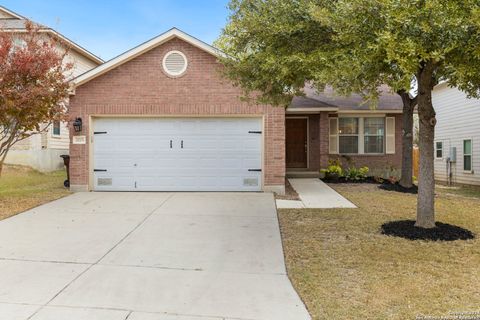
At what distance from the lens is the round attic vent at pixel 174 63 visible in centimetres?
1121

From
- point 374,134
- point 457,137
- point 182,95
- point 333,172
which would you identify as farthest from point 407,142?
point 182,95

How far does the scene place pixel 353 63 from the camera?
4.87 meters

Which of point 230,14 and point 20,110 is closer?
point 230,14

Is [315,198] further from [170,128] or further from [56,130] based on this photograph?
[56,130]

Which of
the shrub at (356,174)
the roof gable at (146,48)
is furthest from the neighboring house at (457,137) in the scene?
the roof gable at (146,48)

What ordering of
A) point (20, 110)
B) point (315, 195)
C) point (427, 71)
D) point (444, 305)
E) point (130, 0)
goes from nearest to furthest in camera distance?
point (444, 305)
point (427, 71)
point (20, 110)
point (315, 195)
point (130, 0)

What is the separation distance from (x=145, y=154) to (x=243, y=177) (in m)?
2.99

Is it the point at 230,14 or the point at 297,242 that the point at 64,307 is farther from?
the point at 230,14

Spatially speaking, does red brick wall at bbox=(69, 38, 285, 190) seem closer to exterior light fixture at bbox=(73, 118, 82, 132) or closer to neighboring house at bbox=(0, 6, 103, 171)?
exterior light fixture at bbox=(73, 118, 82, 132)

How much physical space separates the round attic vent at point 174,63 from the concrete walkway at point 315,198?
15.7ft

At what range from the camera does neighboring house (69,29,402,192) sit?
11.1m

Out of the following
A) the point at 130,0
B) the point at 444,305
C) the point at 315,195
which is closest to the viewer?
the point at 444,305

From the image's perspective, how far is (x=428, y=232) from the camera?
257 inches

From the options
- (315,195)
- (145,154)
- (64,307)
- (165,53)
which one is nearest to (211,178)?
(145,154)
